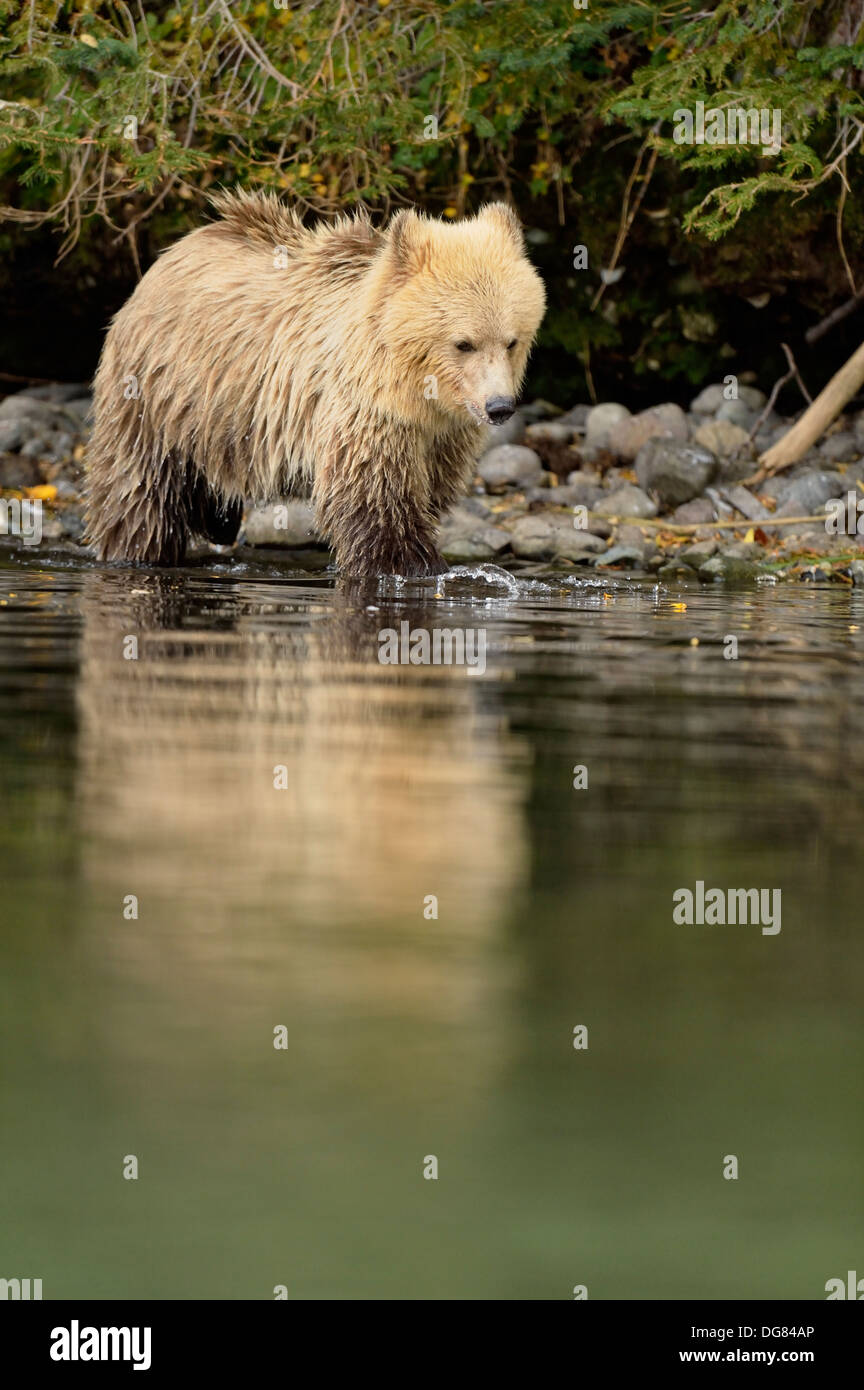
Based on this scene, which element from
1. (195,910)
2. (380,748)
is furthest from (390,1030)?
(380,748)

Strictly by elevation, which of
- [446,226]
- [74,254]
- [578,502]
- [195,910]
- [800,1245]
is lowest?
[800,1245]

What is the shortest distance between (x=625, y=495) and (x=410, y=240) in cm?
367

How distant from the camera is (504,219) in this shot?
30.0ft

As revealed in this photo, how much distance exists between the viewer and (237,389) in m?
10.2

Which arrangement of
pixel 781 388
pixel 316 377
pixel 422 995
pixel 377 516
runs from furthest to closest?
pixel 781 388
pixel 316 377
pixel 377 516
pixel 422 995

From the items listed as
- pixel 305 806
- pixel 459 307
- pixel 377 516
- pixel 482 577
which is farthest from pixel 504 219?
pixel 305 806

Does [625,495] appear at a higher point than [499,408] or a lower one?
lower

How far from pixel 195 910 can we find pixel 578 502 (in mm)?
9514

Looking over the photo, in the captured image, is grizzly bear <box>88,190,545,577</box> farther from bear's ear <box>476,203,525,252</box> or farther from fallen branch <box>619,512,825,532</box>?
fallen branch <box>619,512,825,532</box>

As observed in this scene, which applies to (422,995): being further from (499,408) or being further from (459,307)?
(459,307)

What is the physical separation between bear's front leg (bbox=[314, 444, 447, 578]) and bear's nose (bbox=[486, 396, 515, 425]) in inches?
36.0

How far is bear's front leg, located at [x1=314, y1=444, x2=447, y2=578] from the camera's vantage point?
9469 millimetres

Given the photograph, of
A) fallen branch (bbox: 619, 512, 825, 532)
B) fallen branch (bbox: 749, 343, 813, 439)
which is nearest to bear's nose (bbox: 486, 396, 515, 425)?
fallen branch (bbox: 619, 512, 825, 532)

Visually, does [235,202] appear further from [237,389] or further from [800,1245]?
[800,1245]
